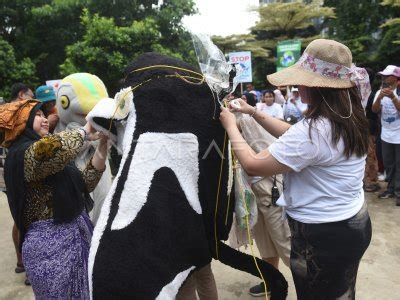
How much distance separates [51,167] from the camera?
1618 mm

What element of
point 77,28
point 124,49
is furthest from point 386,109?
point 77,28

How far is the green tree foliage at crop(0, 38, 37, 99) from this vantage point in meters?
8.93

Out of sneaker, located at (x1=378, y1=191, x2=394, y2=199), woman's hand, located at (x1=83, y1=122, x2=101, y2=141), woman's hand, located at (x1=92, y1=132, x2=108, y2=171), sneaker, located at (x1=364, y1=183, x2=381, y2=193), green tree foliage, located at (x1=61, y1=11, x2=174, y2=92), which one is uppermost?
woman's hand, located at (x1=83, y1=122, x2=101, y2=141)

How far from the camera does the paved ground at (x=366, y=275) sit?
2.80 metres

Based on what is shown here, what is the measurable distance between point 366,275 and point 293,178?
6.39ft

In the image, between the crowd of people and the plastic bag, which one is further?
the plastic bag

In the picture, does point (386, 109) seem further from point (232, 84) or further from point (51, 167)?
point (51, 167)

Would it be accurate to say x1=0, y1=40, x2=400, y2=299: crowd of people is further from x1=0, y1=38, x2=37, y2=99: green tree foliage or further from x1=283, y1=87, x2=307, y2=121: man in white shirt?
x1=0, y1=38, x2=37, y2=99: green tree foliage

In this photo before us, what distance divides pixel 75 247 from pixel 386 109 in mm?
4128

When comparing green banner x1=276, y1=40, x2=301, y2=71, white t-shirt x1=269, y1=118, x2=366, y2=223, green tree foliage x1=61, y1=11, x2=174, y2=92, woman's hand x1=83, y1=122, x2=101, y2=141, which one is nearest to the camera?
white t-shirt x1=269, y1=118, x2=366, y2=223

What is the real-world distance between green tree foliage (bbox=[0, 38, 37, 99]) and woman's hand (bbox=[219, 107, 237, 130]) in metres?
8.73

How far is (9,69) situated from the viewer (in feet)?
29.9

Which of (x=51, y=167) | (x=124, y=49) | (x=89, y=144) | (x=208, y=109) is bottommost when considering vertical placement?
(x=124, y=49)

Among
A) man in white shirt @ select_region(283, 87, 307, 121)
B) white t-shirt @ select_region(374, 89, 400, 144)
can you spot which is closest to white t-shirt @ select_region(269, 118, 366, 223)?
white t-shirt @ select_region(374, 89, 400, 144)
